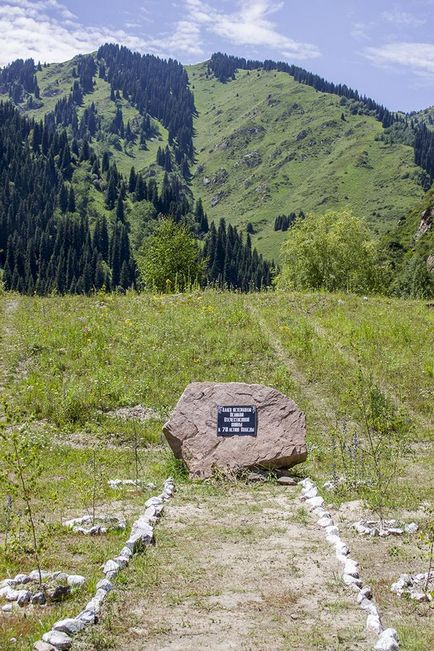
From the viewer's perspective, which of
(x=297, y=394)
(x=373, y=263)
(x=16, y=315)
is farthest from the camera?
(x=373, y=263)

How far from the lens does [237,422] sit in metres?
15.8

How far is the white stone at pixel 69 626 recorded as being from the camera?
6.78 metres

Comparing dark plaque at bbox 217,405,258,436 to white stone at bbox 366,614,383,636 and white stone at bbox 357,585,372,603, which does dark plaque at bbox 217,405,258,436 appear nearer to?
white stone at bbox 357,585,372,603

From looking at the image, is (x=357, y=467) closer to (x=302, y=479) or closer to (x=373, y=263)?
(x=302, y=479)

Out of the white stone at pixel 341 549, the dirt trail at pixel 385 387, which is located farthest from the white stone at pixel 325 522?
the dirt trail at pixel 385 387

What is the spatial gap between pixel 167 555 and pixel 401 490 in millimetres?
6898

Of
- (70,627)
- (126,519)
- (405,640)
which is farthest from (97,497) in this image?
(405,640)

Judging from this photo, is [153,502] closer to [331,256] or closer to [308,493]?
[308,493]

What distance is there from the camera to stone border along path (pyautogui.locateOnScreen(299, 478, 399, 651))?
22.3 feet

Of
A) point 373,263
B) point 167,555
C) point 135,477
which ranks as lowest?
point 135,477

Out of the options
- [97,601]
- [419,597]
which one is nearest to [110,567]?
[97,601]

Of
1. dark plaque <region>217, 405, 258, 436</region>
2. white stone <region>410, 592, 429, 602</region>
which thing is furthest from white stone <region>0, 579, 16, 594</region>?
dark plaque <region>217, 405, 258, 436</region>

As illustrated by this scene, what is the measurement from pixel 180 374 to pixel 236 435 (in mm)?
8663

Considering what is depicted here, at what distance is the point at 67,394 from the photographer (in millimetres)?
21766
